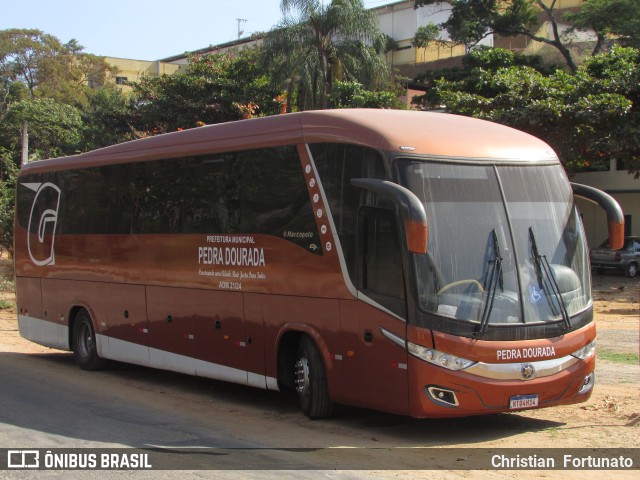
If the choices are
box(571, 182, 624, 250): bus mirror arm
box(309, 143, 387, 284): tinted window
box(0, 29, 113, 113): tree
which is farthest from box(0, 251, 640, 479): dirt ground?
box(0, 29, 113, 113): tree

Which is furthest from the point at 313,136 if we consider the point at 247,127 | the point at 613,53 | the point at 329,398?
the point at 613,53

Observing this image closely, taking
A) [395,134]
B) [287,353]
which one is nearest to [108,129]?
[287,353]

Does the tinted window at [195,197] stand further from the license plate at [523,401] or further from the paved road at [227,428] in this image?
the license plate at [523,401]

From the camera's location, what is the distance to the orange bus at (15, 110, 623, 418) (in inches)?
324

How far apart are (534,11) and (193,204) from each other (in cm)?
3617

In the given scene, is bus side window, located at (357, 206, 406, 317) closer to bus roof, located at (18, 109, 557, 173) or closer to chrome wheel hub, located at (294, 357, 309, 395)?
bus roof, located at (18, 109, 557, 173)

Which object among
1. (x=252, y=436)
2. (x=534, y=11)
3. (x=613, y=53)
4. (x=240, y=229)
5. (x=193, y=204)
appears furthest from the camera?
(x=534, y=11)

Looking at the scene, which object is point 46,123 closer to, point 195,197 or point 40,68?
point 40,68

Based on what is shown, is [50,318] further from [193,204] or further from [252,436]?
[252,436]

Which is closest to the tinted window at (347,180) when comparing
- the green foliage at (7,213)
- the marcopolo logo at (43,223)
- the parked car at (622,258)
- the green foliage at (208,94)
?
the marcopolo logo at (43,223)

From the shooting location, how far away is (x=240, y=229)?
10656 millimetres

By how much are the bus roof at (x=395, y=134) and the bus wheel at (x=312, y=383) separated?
8.02ft

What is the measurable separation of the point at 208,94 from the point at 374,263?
97.6 feet

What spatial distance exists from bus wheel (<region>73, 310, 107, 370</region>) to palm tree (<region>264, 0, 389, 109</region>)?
19.2 meters
